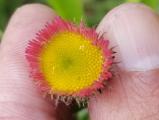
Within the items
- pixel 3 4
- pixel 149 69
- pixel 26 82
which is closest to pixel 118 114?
pixel 149 69

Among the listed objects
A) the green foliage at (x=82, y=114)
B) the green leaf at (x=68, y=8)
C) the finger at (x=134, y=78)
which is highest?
the green leaf at (x=68, y=8)

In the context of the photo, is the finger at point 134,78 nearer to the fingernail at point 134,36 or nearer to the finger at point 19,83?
the fingernail at point 134,36

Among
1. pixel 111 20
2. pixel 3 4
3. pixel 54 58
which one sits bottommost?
pixel 54 58

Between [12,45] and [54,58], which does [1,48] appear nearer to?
[12,45]

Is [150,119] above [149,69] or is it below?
below

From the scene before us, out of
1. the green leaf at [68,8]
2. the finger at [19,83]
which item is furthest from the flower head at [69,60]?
the green leaf at [68,8]

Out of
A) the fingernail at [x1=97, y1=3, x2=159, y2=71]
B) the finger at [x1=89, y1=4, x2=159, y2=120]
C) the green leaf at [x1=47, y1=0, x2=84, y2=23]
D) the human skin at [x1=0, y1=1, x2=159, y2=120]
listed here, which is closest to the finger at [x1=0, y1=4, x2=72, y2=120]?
the human skin at [x1=0, y1=1, x2=159, y2=120]

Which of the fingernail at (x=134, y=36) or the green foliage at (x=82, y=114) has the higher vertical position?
the fingernail at (x=134, y=36)
